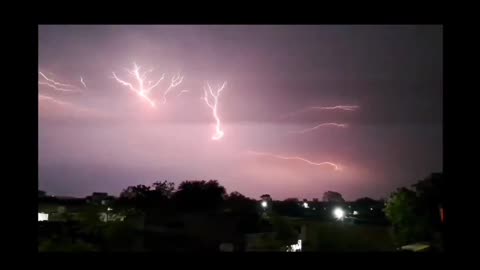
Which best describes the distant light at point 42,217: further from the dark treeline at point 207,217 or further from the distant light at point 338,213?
the distant light at point 338,213

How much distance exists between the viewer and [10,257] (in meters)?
3.05

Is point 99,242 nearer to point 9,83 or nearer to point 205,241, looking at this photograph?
point 205,241

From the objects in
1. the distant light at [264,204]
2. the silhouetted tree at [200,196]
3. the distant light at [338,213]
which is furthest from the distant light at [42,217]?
the distant light at [338,213]

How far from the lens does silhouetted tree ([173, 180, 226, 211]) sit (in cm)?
580

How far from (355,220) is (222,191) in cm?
171

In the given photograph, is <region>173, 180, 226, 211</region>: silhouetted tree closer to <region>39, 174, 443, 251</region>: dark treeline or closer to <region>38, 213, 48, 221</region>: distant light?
<region>39, 174, 443, 251</region>: dark treeline

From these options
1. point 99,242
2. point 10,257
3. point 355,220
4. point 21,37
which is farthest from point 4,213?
Answer: point 355,220

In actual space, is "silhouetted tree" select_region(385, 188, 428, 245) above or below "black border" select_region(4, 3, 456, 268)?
below

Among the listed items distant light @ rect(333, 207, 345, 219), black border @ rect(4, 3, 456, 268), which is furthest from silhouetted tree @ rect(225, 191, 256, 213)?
black border @ rect(4, 3, 456, 268)

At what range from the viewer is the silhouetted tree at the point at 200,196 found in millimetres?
5797

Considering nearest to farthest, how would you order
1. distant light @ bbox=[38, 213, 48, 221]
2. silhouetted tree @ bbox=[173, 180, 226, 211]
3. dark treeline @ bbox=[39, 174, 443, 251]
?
distant light @ bbox=[38, 213, 48, 221]
dark treeline @ bbox=[39, 174, 443, 251]
silhouetted tree @ bbox=[173, 180, 226, 211]

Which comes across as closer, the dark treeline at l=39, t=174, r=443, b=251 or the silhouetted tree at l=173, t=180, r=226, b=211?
the dark treeline at l=39, t=174, r=443, b=251

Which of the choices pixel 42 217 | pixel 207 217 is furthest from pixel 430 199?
pixel 42 217

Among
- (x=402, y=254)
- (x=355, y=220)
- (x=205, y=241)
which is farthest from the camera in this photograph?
(x=355, y=220)
